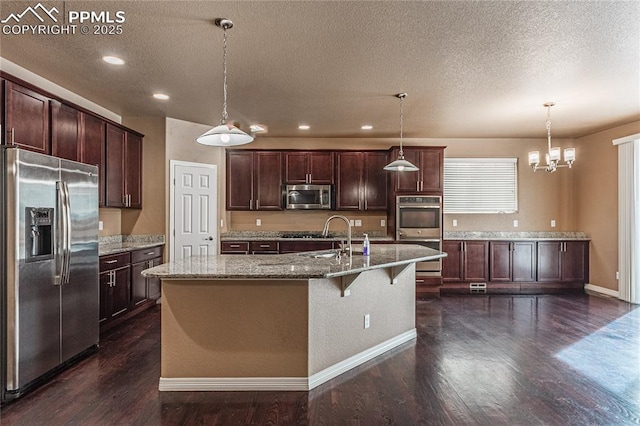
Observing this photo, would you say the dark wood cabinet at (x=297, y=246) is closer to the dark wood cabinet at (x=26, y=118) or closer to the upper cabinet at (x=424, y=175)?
the upper cabinet at (x=424, y=175)

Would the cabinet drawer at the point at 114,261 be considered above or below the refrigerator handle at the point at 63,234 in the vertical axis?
below

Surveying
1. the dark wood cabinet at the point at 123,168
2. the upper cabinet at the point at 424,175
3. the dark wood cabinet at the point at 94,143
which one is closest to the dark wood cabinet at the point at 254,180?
the dark wood cabinet at the point at 123,168

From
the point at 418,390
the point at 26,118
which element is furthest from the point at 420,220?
the point at 26,118

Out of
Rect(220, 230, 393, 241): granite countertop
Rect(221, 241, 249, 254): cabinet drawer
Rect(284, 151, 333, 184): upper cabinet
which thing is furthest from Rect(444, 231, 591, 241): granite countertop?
Rect(221, 241, 249, 254): cabinet drawer

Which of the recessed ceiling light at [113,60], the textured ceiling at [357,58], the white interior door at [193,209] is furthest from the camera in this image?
the white interior door at [193,209]

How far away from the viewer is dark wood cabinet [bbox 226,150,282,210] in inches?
255

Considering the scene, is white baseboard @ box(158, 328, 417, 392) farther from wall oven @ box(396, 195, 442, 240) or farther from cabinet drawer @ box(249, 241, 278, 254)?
wall oven @ box(396, 195, 442, 240)

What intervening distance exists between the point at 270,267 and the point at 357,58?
6.52 feet

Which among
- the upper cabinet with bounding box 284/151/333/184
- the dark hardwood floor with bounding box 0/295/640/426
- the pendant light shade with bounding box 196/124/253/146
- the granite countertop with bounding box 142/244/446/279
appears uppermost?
the upper cabinet with bounding box 284/151/333/184

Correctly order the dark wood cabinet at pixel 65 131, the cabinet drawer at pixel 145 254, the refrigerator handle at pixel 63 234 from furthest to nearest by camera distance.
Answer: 1. the cabinet drawer at pixel 145 254
2. the dark wood cabinet at pixel 65 131
3. the refrigerator handle at pixel 63 234

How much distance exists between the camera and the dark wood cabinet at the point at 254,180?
6.48 m

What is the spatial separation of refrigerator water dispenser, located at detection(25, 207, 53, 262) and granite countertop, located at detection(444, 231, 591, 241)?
17.6ft

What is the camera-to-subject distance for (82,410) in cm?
251

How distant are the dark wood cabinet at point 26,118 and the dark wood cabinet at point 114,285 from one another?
126 cm
